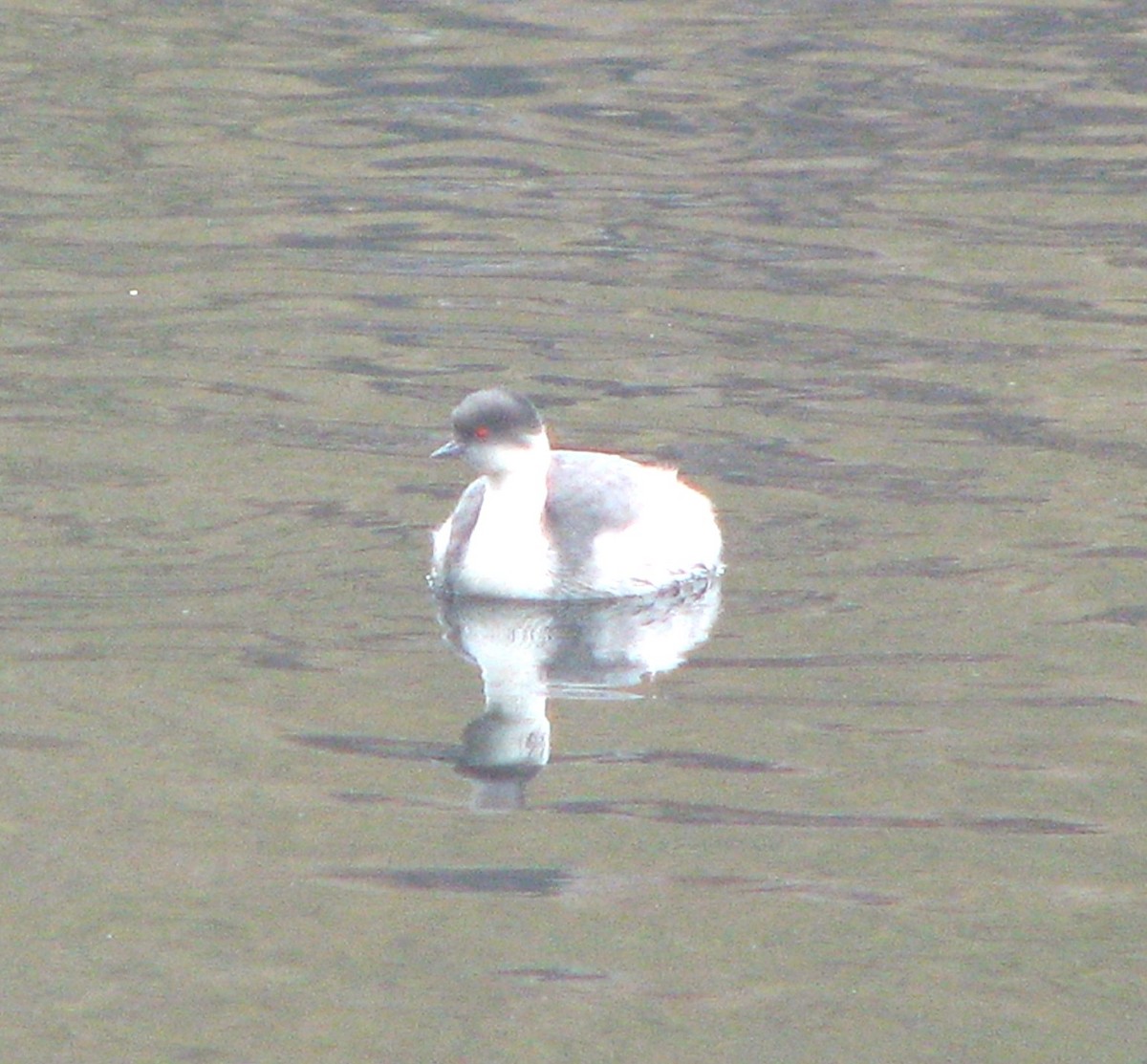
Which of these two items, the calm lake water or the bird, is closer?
the calm lake water

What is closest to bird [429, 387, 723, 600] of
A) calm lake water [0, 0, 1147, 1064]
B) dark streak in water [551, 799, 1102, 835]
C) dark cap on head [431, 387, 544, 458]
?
dark cap on head [431, 387, 544, 458]

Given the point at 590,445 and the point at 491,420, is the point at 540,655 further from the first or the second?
the point at 590,445

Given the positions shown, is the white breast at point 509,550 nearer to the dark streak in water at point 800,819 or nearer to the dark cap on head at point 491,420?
the dark cap on head at point 491,420

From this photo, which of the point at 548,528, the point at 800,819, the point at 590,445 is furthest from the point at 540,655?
the point at 590,445

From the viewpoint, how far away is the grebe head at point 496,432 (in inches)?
406

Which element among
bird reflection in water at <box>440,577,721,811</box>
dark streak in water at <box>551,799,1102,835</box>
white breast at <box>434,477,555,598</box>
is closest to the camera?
dark streak in water at <box>551,799,1102,835</box>

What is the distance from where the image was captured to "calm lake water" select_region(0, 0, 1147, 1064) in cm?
729

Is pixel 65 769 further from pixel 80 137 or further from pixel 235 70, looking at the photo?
pixel 235 70

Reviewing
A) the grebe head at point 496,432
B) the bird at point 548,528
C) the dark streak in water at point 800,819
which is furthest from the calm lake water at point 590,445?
the grebe head at point 496,432

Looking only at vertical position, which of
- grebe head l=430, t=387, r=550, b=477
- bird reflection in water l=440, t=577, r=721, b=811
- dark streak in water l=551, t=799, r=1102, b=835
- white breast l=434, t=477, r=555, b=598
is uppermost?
grebe head l=430, t=387, r=550, b=477

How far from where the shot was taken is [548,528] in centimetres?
1059

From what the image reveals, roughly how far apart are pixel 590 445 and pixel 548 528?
1.78 meters

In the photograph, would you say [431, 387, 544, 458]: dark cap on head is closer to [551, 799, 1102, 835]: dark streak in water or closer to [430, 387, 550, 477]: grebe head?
[430, 387, 550, 477]: grebe head

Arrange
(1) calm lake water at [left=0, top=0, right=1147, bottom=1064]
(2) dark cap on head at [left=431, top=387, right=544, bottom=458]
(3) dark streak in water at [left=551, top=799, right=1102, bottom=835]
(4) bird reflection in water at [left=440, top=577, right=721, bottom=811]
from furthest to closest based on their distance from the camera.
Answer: (2) dark cap on head at [left=431, top=387, right=544, bottom=458]
(4) bird reflection in water at [left=440, top=577, right=721, bottom=811]
(3) dark streak in water at [left=551, top=799, right=1102, bottom=835]
(1) calm lake water at [left=0, top=0, right=1147, bottom=1064]
